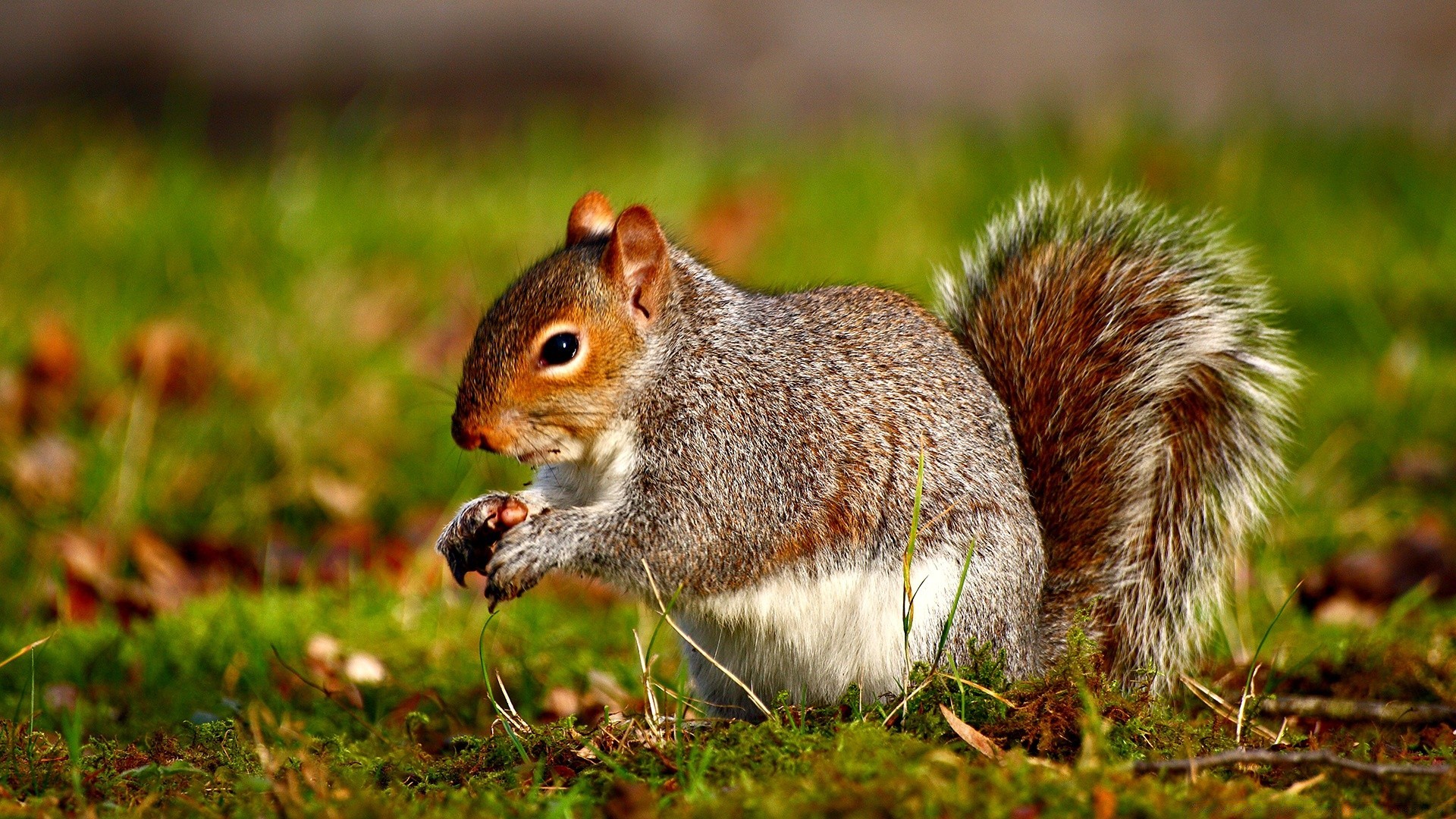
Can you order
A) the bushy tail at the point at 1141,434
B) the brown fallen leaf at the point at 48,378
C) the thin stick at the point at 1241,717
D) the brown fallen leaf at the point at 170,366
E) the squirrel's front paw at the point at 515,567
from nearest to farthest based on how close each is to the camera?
1. the thin stick at the point at 1241,717
2. the squirrel's front paw at the point at 515,567
3. the bushy tail at the point at 1141,434
4. the brown fallen leaf at the point at 48,378
5. the brown fallen leaf at the point at 170,366

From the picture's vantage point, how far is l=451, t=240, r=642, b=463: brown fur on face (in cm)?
203

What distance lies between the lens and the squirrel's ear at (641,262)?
6.97 ft

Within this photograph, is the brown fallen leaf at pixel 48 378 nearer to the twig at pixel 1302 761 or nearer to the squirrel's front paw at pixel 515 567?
the squirrel's front paw at pixel 515 567

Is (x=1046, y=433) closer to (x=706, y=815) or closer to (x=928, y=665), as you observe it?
(x=928, y=665)

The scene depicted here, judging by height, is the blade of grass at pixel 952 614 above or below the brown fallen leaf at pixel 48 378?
below

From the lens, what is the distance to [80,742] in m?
1.99

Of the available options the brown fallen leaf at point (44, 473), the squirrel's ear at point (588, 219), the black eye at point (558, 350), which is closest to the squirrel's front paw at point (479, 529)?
the black eye at point (558, 350)

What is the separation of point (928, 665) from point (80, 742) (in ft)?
4.06

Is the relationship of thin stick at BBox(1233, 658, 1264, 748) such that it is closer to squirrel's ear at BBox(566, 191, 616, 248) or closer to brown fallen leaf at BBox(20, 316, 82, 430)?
squirrel's ear at BBox(566, 191, 616, 248)

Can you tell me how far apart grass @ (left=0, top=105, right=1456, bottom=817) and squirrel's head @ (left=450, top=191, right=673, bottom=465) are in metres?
0.42

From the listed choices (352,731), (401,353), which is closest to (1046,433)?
(352,731)

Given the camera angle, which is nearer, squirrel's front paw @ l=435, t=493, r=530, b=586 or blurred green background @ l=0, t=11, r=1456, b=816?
blurred green background @ l=0, t=11, r=1456, b=816

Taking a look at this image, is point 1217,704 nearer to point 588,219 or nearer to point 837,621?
point 837,621

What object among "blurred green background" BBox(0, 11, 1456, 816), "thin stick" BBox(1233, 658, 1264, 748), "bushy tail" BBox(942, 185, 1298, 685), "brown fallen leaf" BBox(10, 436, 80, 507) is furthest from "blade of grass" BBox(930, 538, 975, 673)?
"brown fallen leaf" BBox(10, 436, 80, 507)
